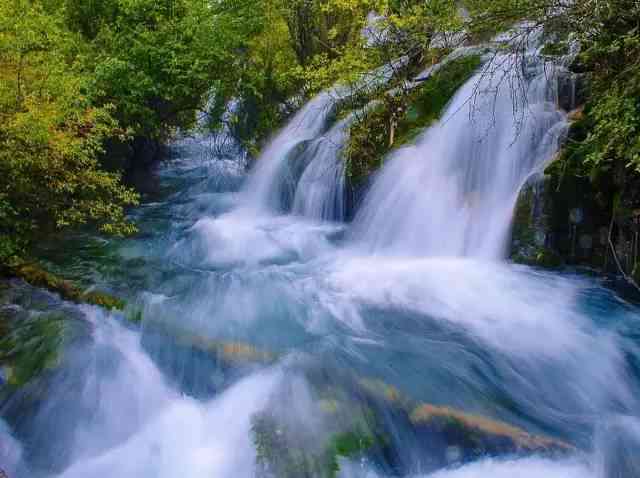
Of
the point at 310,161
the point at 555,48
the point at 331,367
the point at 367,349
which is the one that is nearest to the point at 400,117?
the point at 310,161

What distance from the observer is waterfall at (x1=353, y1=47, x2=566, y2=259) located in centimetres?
636

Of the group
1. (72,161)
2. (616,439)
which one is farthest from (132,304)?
(616,439)

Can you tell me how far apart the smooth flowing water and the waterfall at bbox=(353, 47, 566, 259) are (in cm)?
3

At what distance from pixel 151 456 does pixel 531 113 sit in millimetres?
6062

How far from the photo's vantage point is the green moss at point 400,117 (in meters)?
8.21

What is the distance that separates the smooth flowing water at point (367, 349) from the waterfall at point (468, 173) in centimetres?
3

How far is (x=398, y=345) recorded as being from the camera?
4668 millimetres

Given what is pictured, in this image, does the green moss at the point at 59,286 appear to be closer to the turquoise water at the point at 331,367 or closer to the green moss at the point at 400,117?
the turquoise water at the point at 331,367

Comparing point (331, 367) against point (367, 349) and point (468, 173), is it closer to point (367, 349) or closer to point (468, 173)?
point (367, 349)

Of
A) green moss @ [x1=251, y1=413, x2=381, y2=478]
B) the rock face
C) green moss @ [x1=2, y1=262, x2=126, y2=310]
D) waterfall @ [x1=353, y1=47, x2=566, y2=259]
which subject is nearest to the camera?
green moss @ [x1=251, y1=413, x2=381, y2=478]

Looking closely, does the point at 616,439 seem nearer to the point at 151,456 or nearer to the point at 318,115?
the point at 151,456

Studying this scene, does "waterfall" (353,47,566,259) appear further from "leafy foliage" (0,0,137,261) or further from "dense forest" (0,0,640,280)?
"leafy foliage" (0,0,137,261)

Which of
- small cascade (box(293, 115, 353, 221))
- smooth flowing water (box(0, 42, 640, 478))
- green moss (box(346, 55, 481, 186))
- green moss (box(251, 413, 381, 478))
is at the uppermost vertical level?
green moss (box(346, 55, 481, 186))

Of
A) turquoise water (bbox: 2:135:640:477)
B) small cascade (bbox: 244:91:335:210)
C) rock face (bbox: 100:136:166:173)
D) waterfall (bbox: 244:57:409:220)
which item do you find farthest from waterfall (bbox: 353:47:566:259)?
rock face (bbox: 100:136:166:173)
